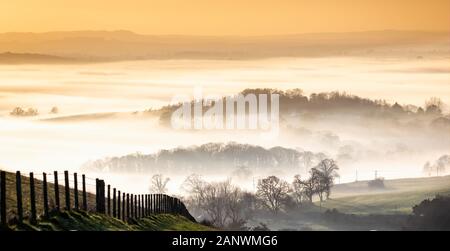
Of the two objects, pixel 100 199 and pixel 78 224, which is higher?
pixel 100 199

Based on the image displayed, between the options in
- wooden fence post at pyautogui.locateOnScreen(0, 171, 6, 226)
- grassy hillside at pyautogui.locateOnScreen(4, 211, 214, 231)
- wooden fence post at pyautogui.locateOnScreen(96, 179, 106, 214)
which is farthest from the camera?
wooden fence post at pyautogui.locateOnScreen(96, 179, 106, 214)

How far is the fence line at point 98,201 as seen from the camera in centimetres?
3928

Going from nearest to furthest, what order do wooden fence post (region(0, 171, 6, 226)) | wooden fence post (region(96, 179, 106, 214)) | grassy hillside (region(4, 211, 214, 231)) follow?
wooden fence post (region(0, 171, 6, 226)) < grassy hillside (region(4, 211, 214, 231)) < wooden fence post (region(96, 179, 106, 214))

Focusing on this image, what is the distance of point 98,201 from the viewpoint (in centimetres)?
5191

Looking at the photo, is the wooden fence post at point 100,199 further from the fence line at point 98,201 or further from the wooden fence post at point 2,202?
the wooden fence post at point 2,202

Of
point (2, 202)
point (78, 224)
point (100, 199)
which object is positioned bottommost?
point (78, 224)

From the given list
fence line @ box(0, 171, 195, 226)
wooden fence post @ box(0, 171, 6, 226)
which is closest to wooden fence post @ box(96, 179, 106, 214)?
fence line @ box(0, 171, 195, 226)

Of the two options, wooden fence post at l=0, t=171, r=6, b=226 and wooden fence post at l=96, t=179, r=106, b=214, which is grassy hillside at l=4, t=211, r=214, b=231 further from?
wooden fence post at l=96, t=179, r=106, b=214

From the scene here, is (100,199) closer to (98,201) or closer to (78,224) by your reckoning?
(98,201)

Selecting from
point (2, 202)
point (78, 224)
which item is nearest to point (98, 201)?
point (78, 224)

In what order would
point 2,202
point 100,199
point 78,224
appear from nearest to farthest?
point 2,202 → point 78,224 → point 100,199

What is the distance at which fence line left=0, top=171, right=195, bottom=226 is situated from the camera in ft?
129
